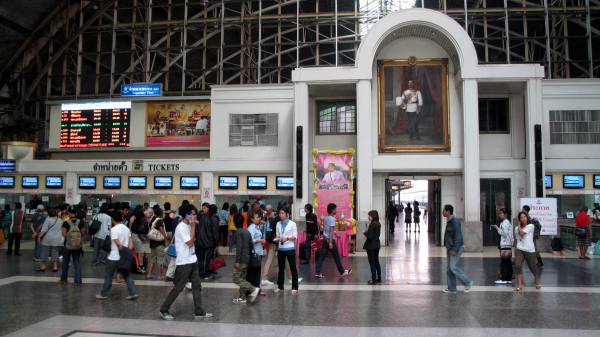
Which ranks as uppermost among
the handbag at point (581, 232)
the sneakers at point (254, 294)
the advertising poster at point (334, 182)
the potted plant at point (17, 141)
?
the potted plant at point (17, 141)

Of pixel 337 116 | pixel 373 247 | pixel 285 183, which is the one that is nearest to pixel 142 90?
pixel 285 183

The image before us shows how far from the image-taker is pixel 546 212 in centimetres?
1512

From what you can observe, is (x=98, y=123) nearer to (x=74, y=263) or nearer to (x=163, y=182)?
(x=163, y=182)

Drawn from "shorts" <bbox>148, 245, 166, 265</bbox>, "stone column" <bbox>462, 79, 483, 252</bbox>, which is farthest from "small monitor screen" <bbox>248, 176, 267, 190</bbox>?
"shorts" <bbox>148, 245, 166, 265</bbox>

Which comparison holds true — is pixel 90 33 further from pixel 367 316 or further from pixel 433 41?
pixel 367 316

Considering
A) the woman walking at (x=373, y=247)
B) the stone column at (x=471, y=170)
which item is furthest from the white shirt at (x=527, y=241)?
the stone column at (x=471, y=170)

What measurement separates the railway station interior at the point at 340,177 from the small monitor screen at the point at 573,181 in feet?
0.46

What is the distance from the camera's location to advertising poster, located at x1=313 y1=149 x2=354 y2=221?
16.3 m

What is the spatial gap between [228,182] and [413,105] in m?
8.10

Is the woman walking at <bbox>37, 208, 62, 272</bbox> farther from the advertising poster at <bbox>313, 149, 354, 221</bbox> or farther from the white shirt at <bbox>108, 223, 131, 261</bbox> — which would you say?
the advertising poster at <bbox>313, 149, 354, 221</bbox>

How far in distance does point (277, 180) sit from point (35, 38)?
17805 mm

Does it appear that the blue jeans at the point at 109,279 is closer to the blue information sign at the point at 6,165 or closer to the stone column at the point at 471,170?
the stone column at the point at 471,170

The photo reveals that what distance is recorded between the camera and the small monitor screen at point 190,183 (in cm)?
1945

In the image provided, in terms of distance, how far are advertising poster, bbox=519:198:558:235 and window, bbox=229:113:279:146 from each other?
31.4 ft
